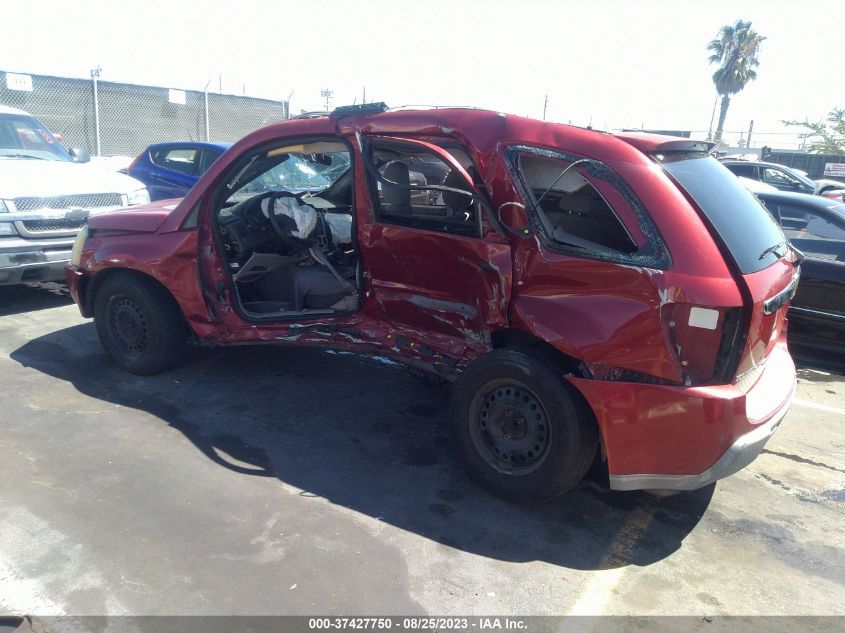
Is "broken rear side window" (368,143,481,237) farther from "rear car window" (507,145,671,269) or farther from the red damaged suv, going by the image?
"rear car window" (507,145,671,269)

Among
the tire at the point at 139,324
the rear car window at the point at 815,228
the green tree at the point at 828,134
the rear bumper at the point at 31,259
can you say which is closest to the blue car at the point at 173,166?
the rear bumper at the point at 31,259

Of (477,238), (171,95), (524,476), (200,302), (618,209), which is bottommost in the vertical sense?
(524,476)

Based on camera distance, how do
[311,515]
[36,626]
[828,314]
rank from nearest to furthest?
[36,626], [311,515], [828,314]

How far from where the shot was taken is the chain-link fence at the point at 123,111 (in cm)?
1448

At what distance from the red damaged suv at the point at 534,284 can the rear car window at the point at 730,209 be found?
0.02m

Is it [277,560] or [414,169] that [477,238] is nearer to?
[414,169]

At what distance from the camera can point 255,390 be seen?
16.4 feet

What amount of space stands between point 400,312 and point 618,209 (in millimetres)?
1490

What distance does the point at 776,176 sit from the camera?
14.5 metres

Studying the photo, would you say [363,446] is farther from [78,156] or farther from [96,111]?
[96,111]

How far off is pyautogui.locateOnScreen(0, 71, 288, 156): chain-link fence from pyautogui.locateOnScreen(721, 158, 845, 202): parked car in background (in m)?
11.6

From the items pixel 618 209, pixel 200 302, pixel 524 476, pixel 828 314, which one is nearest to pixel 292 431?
pixel 200 302

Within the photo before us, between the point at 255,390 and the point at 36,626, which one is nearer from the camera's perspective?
the point at 36,626

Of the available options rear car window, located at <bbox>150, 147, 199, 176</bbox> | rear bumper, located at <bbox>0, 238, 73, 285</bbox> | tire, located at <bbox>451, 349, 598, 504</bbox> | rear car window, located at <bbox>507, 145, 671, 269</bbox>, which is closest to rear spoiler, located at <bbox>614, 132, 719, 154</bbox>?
rear car window, located at <bbox>507, 145, 671, 269</bbox>
